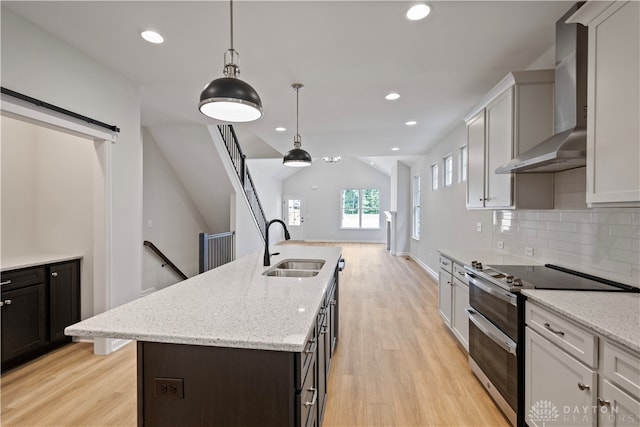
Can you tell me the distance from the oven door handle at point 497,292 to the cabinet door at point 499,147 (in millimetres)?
729

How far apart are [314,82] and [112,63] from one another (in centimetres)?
193

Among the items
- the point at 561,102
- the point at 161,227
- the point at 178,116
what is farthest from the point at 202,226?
the point at 561,102

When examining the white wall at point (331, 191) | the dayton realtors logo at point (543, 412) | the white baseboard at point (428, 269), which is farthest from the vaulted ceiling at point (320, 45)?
the white wall at point (331, 191)

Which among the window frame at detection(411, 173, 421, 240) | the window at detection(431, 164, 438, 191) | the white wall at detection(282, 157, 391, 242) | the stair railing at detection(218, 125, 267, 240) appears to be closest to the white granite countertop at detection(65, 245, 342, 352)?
the stair railing at detection(218, 125, 267, 240)

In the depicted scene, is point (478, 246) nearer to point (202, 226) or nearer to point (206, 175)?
point (206, 175)

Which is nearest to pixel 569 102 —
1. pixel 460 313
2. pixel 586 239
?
pixel 586 239

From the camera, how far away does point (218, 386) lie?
3.97 feet

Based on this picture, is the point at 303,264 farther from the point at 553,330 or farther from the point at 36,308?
the point at 36,308

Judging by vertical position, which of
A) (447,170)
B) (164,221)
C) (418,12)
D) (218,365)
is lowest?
(218,365)

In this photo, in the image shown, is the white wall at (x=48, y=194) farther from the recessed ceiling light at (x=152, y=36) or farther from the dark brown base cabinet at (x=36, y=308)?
the recessed ceiling light at (x=152, y=36)

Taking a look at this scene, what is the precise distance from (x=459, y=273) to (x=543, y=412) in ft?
4.60

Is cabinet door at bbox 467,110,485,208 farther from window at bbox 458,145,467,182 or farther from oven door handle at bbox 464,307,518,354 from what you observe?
window at bbox 458,145,467,182

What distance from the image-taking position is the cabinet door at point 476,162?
10.1 ft

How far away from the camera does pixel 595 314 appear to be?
1405mm
